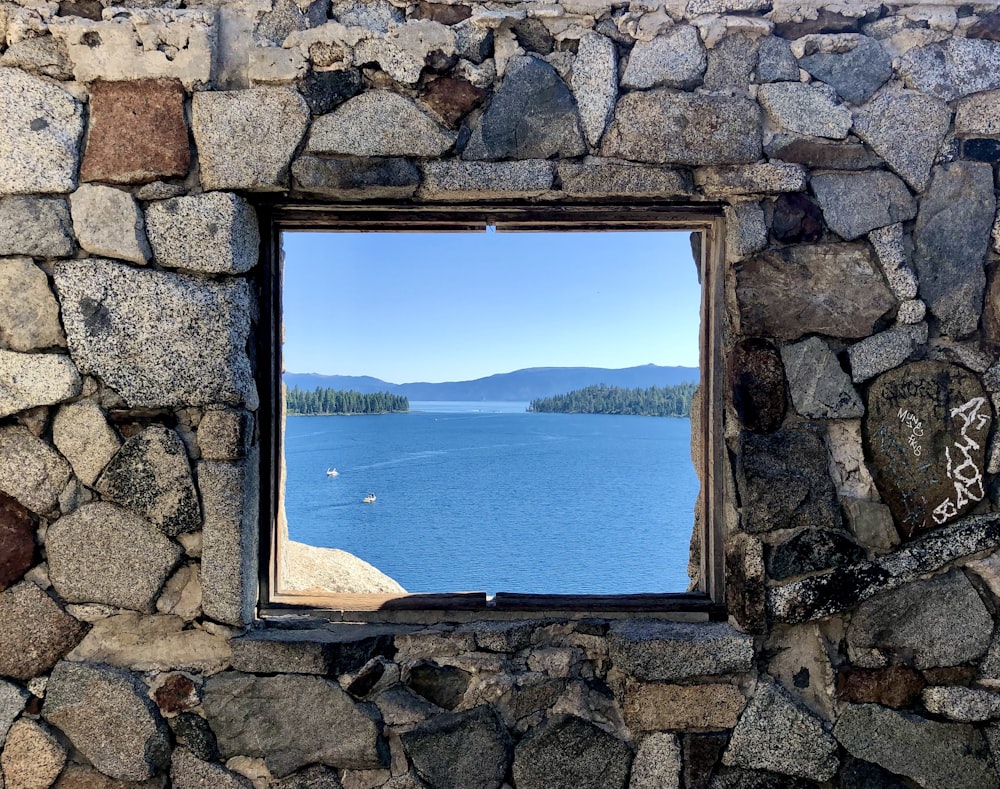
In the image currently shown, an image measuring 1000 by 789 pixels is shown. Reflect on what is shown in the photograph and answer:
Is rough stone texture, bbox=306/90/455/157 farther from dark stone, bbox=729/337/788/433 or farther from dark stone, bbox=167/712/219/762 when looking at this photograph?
dark stone, bbox=167/712/219/762

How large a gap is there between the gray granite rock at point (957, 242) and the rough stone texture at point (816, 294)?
162 millimetres

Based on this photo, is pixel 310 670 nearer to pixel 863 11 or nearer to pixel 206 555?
pixel 206 555

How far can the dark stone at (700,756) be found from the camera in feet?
7.55

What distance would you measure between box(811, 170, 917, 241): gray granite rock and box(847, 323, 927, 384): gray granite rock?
33cm

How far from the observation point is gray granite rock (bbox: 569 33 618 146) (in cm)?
225

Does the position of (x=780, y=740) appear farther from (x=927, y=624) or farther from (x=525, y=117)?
(x=525, y=117)

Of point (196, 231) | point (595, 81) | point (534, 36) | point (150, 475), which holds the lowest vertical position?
point (150, 475)

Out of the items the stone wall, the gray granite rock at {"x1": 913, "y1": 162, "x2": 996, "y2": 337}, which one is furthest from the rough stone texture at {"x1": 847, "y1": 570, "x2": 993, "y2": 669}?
the gray granite rock at {"x1": 913, "y1": 162, "x2": 996, "y2": 337}

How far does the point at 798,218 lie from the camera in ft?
7.54

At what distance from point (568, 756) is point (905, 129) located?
220 cm

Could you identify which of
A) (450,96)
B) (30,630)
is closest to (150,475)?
(30,630)

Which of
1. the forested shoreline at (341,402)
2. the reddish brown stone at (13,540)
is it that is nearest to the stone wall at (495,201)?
the reddish brown stone at (13,540)

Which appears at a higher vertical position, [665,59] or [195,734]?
[665,59]

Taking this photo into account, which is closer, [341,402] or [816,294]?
[816,294]
